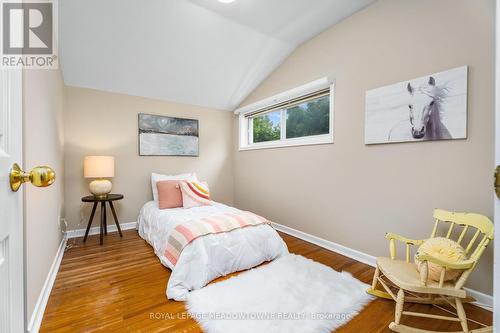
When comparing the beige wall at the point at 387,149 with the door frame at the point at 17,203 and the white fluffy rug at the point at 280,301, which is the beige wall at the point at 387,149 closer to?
the white fluffy rug at the point at 280,301

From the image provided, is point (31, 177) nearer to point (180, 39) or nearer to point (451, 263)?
point (451, 263)

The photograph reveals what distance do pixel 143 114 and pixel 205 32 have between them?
159 centimetres

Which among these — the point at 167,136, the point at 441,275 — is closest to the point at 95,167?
the point at 167,136

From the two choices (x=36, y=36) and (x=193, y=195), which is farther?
(x=193, y=195)

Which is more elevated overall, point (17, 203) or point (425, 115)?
point (425, 115)

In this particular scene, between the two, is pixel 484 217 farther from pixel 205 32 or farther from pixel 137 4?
pixel 137 4

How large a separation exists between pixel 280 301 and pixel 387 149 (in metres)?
1.69

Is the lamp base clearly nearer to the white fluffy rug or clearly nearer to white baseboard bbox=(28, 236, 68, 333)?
white baseboard bbox=(28, 236, 68, 333)

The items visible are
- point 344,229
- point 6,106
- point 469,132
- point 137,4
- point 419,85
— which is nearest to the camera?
point 6,106

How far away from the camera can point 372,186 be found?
2.29 m

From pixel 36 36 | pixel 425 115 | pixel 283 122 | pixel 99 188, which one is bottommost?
pixel 99 188

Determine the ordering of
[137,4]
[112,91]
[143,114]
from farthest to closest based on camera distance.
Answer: [143,114] → [112,91] → [137,4]

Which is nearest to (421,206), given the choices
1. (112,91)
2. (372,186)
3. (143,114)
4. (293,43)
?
(372,186)

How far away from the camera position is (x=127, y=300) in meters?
1.73
